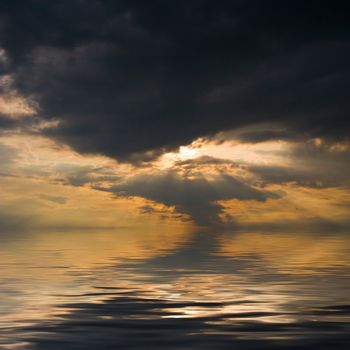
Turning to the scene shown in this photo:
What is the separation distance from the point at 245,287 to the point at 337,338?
1258cm

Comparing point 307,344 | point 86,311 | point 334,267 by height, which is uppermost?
point 334,267

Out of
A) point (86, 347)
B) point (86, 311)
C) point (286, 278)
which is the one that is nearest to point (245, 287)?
point (286, 278)

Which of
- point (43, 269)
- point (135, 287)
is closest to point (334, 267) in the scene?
point (135, 287)

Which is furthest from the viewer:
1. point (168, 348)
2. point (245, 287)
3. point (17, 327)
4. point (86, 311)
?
point (245, 287)

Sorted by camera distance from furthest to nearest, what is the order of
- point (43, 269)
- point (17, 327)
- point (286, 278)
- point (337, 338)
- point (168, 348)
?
point (43, 269), point (286, 278), point (17, 327), point (337, 338), point (168, 348)

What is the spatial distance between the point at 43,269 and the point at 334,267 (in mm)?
20667

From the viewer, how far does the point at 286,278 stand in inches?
1339

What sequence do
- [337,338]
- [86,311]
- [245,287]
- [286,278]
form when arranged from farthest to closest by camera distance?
[286,278] < [245,287] < [86,311] < [337,338]

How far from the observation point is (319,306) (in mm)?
23266

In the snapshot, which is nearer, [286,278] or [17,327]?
[17,327]

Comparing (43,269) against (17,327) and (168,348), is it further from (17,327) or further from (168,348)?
(168,348)

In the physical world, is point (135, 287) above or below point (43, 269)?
below

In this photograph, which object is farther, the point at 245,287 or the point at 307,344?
the point at 245,287

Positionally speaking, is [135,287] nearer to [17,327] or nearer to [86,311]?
[86,311]
